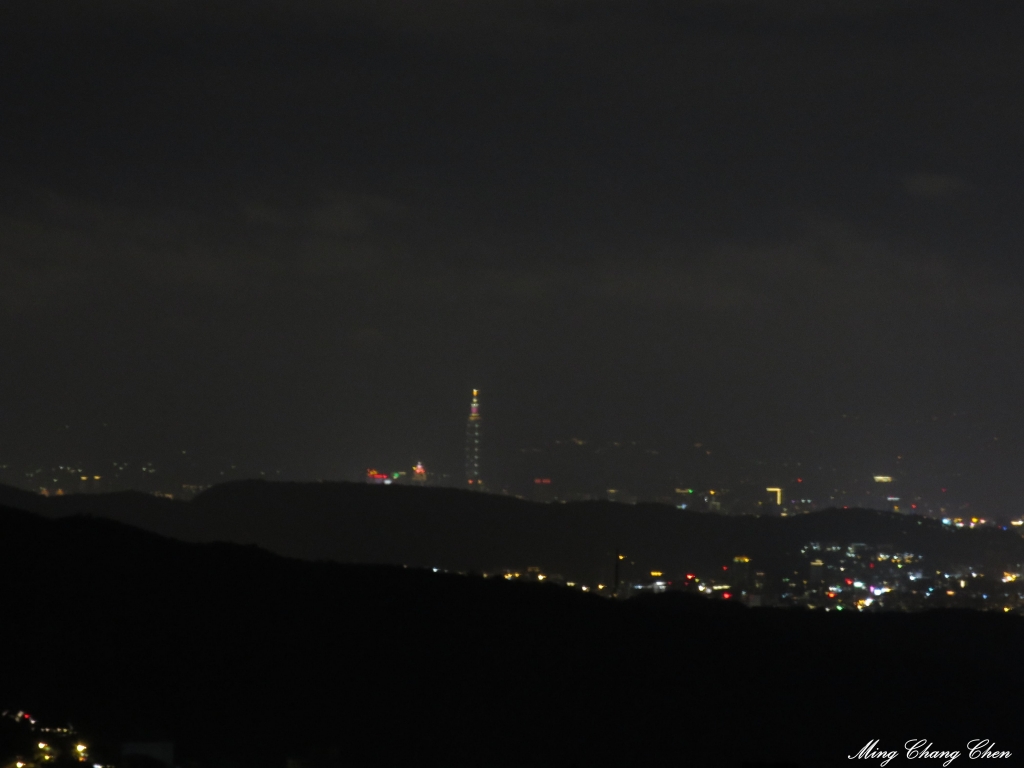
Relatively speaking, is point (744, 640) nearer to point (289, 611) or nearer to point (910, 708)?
point (910, 708)

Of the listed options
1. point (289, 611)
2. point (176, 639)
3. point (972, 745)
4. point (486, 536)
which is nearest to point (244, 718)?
point (176, 639)

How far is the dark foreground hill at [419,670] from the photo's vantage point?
16156mm

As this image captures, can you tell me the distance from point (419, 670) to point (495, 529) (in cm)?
3470

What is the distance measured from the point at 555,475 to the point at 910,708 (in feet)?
218
